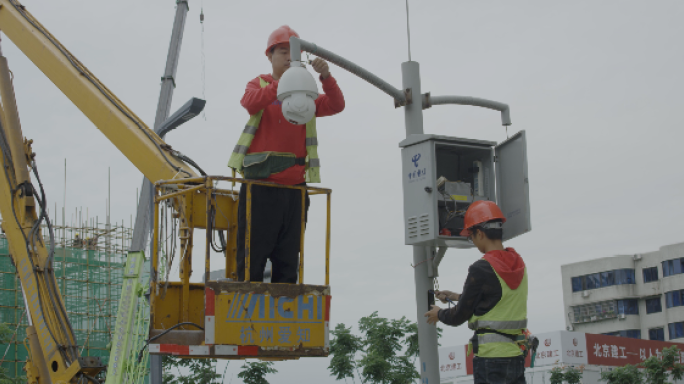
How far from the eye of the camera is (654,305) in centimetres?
5212

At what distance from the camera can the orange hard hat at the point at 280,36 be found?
24.0ft

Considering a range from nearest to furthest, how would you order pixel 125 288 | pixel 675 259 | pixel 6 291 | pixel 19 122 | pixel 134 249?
pixel 19 122, pixel 134 249, pixel 125 288, pixel 6 291, pixel 675 259

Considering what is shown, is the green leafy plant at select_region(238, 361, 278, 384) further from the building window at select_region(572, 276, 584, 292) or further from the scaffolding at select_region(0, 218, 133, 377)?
the building window at select_region(572, 276, 584, 292)

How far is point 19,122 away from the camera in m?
10.4

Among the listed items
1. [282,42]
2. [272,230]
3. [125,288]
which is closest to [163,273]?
[272,230]

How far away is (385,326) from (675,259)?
35.6 meters

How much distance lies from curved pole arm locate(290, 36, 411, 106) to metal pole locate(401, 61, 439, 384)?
0.45 ft

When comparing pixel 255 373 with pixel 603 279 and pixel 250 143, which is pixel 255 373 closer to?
pixel 250 143

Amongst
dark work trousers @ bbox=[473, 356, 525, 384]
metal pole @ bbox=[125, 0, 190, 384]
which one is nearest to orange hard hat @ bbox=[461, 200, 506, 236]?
dark work trousers @ bbox=[473, 356, 525, 384]

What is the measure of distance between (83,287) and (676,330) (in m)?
40.5

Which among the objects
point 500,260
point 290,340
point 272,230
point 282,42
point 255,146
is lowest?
point 290,340

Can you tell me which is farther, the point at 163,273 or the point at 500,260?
the point at 163,273

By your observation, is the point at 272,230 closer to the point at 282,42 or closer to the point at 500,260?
the point at 282,42

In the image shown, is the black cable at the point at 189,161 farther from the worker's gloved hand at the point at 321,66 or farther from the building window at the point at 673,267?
the building window at the point at 673,267
